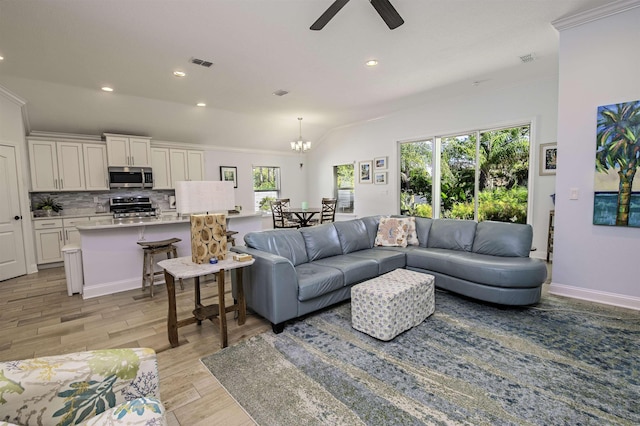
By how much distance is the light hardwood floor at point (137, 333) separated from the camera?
71.1 inches

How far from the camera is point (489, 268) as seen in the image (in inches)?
117

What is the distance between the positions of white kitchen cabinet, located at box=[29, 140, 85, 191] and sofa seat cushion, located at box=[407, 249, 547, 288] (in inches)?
243

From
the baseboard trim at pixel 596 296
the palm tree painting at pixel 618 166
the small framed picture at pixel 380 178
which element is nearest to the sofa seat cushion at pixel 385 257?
the baseboard trim at pixel 596 296

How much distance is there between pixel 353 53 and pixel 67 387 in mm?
3810

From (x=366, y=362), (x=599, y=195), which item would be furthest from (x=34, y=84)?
(x=599, y=195)

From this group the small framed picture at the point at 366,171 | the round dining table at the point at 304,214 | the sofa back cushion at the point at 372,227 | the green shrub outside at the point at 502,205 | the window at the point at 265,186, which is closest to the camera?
the sofa back cushion at the point at 372,227

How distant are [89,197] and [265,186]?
3.98 meters

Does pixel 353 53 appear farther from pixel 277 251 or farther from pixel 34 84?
pixel 34 84

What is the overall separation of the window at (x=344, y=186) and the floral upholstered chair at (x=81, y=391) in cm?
668

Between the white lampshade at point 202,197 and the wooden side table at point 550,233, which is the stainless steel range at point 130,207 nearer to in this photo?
the white lampshade at point 202,197

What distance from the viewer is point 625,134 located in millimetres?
2889

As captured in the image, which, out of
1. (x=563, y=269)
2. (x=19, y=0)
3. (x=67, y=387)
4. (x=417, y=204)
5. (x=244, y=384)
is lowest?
(x=244, y=384)

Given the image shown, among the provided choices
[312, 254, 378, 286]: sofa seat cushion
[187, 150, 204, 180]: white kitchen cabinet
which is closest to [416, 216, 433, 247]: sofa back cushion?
[312, 254, 378, 286]: sofa seat cushion

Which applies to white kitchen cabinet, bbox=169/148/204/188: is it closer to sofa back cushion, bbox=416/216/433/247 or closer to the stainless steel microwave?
the stainless steel microwave
